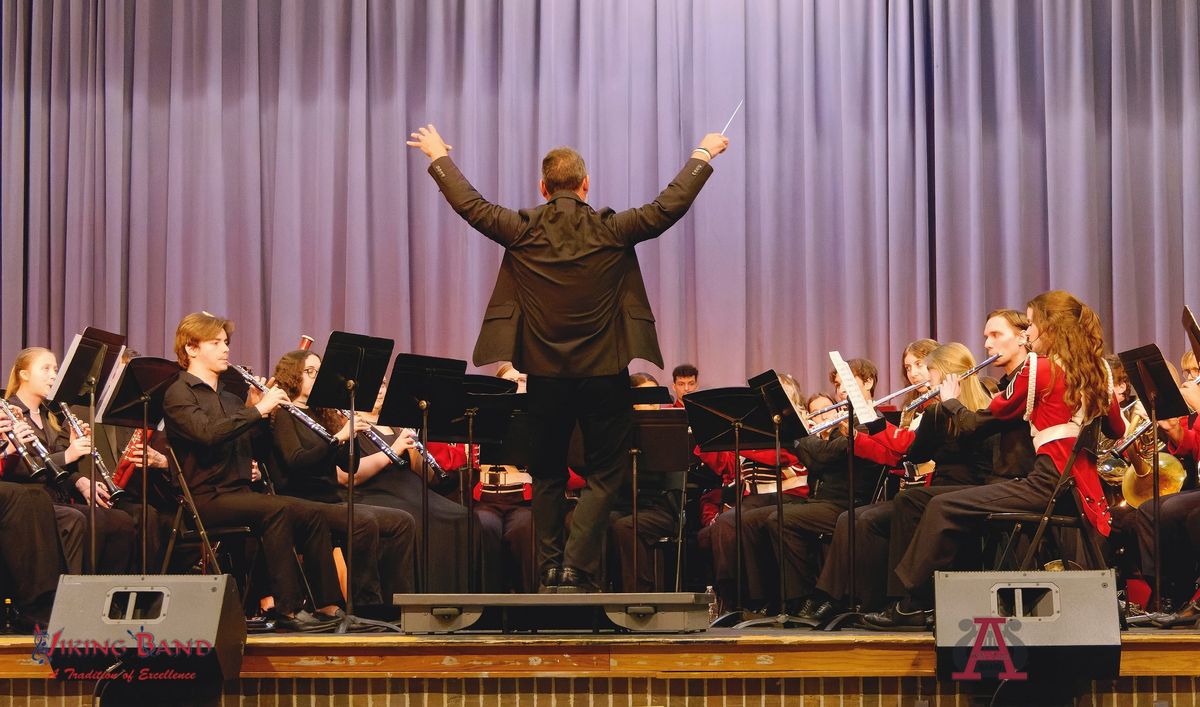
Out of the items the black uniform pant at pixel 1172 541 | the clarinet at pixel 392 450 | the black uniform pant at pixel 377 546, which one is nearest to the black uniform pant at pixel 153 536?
the black uniform pant at pixel 377 546

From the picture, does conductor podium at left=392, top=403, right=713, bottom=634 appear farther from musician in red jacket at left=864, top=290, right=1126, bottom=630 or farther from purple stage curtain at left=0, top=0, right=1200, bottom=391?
purple stage curtain at left=0, top=0, right=1200, bottom=391

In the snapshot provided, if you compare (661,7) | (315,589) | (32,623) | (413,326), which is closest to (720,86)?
(661,7)

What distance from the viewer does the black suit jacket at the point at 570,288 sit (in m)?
4.36

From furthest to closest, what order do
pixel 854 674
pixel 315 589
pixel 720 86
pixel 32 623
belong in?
1. pixel 720 86
2. pixel 315 589
3. pixel 32 623
4. pixel 854 674

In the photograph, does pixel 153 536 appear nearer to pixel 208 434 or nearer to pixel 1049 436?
pixel 208 434

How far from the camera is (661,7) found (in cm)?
799

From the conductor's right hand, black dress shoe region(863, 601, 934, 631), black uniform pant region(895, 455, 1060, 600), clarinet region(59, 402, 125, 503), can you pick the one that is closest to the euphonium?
black uniform pant region(895, 455, 1060, 600)

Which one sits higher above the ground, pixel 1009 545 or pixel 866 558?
pixel 1009 545

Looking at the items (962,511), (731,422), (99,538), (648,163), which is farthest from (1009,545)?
(648,163)

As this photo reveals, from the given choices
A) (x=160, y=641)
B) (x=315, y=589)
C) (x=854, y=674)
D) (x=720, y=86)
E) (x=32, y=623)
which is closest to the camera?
(x=160, y=641)

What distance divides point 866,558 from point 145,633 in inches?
112

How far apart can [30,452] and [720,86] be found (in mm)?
4560

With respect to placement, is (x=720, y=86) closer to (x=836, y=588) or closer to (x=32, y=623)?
(x=836, y=588)

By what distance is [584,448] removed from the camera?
4.52 metres
